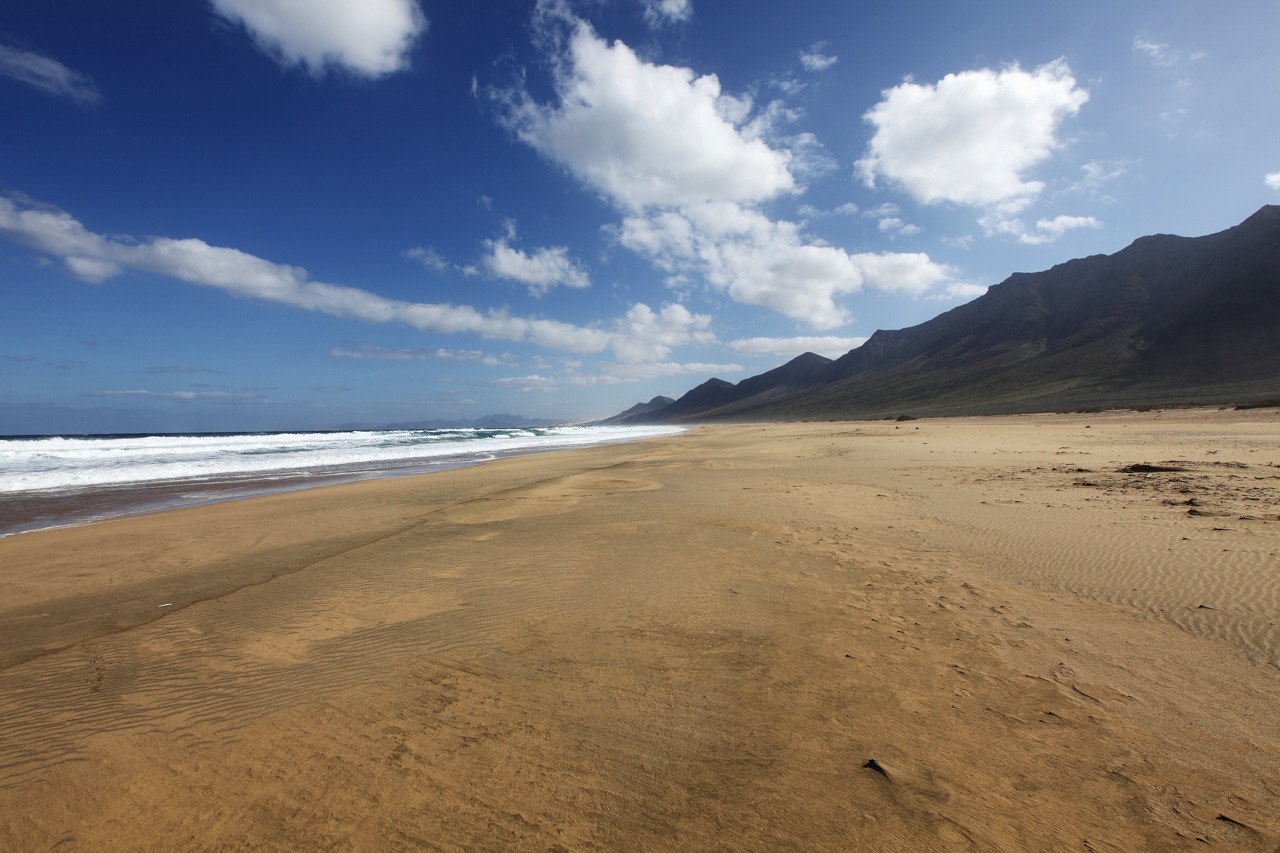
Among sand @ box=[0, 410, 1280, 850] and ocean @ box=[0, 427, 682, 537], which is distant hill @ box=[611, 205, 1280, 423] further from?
ocean @ box=[0, 427, 682, 537]

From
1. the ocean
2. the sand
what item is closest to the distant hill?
the sand

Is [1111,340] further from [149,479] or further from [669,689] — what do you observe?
[149,479]

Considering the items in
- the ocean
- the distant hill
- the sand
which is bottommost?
the sand

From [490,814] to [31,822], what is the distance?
8.43 feet

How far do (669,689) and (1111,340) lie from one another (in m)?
115

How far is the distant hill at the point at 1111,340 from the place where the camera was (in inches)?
2569

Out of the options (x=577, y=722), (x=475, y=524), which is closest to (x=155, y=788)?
(x=577, y=722)

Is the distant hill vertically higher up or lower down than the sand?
higher up

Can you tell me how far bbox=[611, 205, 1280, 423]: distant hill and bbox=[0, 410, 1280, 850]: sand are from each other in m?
57.3

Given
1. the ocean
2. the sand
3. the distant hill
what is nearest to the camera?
the sand

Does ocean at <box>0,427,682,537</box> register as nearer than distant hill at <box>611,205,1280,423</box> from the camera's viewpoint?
Yes

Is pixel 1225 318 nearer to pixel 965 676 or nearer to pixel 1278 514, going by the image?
pixel 1278 514

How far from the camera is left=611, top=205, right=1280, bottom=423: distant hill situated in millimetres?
65250

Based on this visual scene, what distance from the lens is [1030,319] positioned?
111750mm
